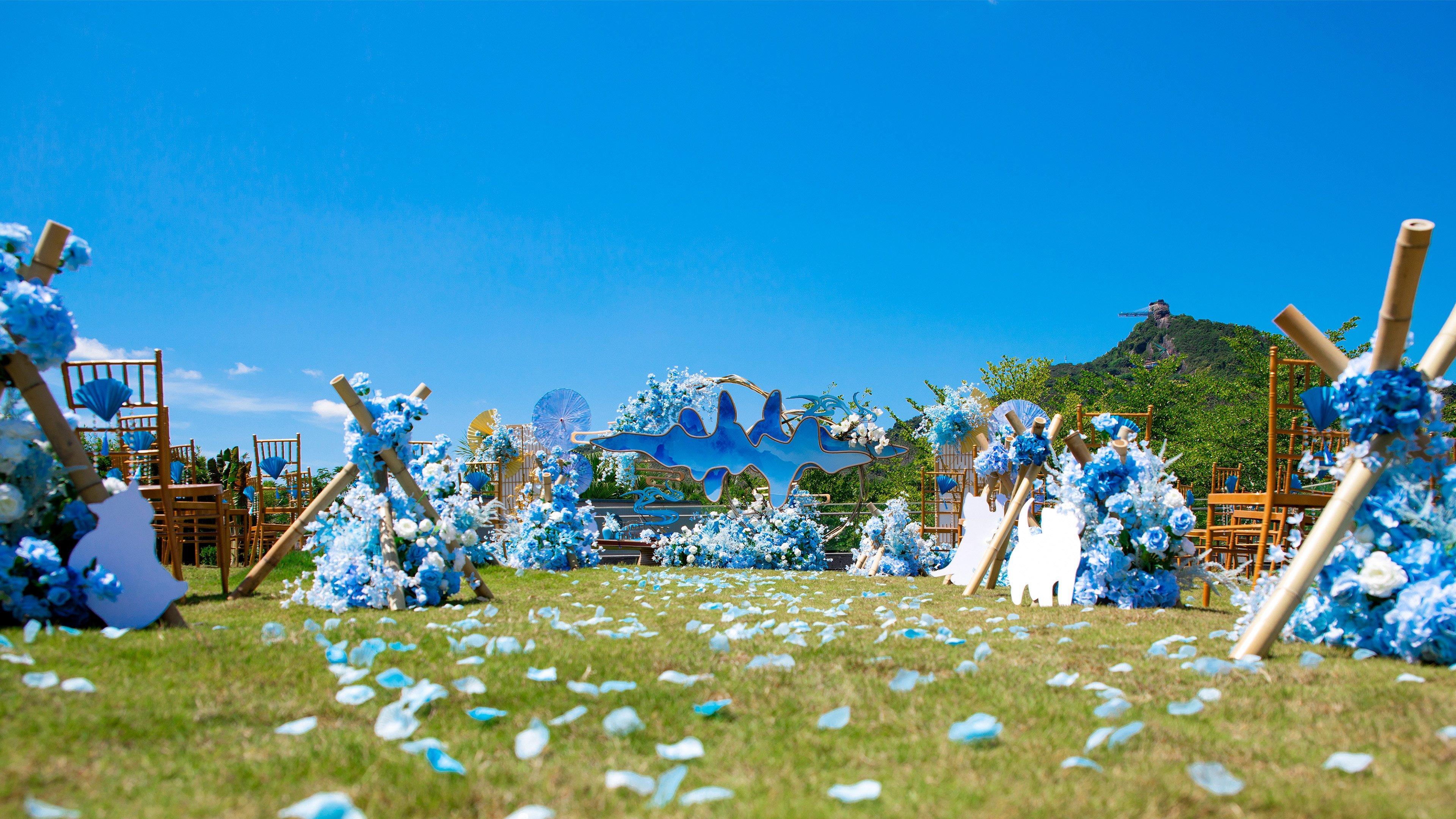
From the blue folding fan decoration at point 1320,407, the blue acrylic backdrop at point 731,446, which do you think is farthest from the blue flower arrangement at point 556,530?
the blue folding fan decoration at point 1320,407

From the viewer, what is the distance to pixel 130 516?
13.6 ft

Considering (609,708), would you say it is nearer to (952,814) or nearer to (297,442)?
(952,814)

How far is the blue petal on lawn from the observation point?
254 centimetres

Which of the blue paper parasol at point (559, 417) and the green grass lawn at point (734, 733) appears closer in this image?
the green grass lawn at point (734, 733)

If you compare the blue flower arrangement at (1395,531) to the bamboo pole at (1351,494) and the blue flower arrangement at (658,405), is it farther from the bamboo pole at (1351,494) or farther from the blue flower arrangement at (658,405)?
the blue flower arrangement at (658,405)

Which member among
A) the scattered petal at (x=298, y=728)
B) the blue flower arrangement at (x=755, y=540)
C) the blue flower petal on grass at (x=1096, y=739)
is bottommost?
the blue flower arrangement at (x=755, y=540)

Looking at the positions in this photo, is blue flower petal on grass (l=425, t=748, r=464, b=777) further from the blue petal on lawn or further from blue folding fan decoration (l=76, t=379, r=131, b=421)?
blue folding fan decoration (l=76, t=379, r=131, b=421)

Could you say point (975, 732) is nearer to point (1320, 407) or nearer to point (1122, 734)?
point (1122, 734)

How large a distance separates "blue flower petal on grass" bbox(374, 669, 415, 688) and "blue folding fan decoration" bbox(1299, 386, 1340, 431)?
17.1 feet

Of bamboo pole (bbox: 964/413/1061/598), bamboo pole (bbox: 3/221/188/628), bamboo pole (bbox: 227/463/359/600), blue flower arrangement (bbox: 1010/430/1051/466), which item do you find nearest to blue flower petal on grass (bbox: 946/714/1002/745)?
bamboo pole (bbox: 3/221/188/628)

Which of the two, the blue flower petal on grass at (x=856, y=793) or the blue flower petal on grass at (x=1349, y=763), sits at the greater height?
the blue flower petal on grass at (x=856, y=793)

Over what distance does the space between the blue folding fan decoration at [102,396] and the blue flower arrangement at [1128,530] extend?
7.17m

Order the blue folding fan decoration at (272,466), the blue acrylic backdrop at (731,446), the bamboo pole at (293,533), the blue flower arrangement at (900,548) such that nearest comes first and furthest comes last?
the bamboo pole at (293,533) → the blue flower arrangement at (900,548) → the blue folding fan decoration at (272,466) → the blue acrylic backdrop at (731,446)

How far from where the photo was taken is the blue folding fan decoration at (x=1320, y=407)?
16.5 ft
